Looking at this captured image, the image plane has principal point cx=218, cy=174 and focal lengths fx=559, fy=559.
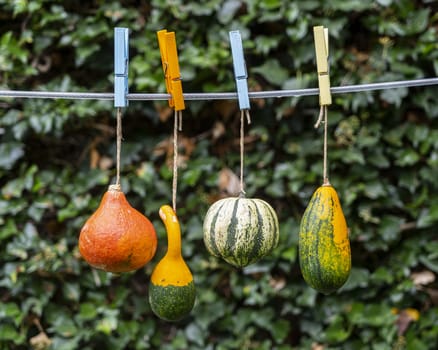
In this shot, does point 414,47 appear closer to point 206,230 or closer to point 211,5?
point 211,5

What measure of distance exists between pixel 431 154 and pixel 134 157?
1.19 m

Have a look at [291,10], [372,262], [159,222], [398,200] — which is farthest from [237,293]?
[291,10]

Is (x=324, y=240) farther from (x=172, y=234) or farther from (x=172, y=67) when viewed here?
(x=172, y=67)

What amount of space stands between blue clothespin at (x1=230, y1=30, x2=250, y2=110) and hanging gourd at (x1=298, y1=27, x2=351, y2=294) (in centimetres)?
17

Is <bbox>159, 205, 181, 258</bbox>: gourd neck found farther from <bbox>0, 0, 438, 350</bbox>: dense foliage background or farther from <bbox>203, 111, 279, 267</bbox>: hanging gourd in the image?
<bbox>0, 0, 438, 350</bbox>: dense foliage background

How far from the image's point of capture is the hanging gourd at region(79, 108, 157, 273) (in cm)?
119

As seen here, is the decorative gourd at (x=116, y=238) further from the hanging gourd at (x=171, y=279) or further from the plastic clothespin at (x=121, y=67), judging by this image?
the plastic clothespin at (x=121, y=67)

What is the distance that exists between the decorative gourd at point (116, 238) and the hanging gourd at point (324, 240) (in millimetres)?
350

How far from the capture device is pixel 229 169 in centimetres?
233

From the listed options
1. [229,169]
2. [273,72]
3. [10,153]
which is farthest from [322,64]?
[10,153]

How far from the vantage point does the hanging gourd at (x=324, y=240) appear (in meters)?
1.20

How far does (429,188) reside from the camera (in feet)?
7.39

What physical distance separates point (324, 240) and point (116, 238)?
444mm

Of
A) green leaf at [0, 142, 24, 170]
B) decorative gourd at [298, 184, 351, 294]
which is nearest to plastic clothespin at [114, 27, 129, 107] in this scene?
decorative gourd at [298, 184, 351, 294]
